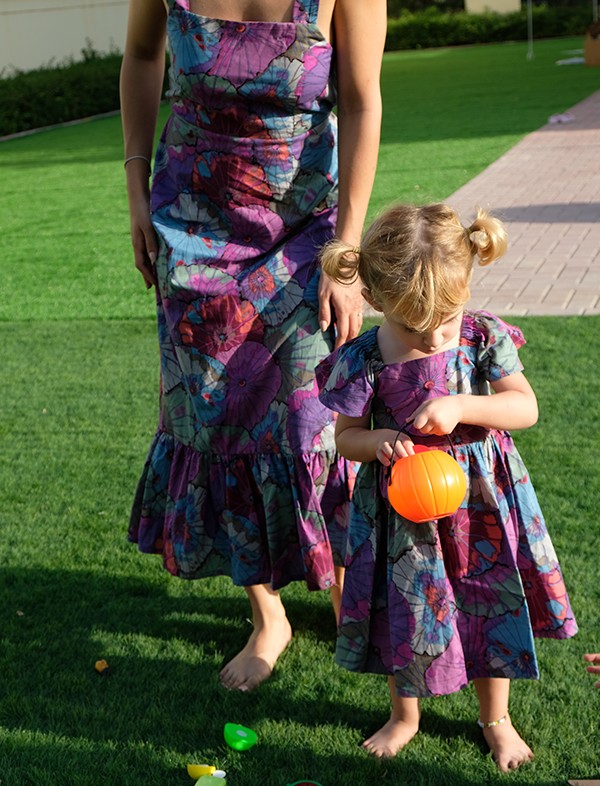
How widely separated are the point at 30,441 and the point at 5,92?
19249 millimetres

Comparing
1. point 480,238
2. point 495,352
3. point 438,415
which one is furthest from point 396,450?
point 480,238

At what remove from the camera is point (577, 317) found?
5.96 m

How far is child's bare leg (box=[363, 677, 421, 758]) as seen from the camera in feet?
7.71

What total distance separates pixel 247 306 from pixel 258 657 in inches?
44.2

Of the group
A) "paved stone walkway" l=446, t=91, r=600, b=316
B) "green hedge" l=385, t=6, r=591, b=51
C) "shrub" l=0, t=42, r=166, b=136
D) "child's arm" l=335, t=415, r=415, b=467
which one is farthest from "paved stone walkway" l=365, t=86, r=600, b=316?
"green hedge" l=385, t=6, r=591, b=51

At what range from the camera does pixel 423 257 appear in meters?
1.95

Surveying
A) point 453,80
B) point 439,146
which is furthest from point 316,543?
point 453,80

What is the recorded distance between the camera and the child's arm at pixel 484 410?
1.90 m

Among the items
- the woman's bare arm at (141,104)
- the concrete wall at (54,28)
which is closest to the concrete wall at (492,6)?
the concrete wall at (54,28)

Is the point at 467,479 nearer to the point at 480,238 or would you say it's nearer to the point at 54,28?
the point at 480,238

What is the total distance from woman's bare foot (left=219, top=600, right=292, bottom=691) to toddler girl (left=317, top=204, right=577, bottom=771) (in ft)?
1.78

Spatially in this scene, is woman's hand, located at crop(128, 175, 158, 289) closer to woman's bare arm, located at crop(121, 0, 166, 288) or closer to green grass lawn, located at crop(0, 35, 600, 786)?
woman's bare arm, located at crop(121, 0, 166, 288)

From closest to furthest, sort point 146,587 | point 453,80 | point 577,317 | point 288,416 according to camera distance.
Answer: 1. point 288,416
2. point 146,587
3. point 577,317
4. point 453,80

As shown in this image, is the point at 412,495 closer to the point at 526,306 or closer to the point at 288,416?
the point at 288,416
